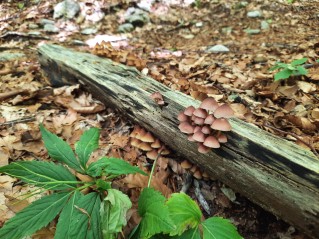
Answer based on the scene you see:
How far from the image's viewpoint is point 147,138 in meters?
2.53

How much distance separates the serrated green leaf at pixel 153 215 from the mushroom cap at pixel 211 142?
0.53 metres

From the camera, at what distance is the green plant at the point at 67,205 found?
1.41 m

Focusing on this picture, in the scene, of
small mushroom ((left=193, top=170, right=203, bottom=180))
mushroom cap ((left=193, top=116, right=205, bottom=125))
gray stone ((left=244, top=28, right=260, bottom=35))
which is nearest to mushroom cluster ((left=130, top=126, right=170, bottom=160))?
small mushroom ((left=193, top=170, right=203, bottom=180))

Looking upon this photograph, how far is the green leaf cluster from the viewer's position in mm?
1492

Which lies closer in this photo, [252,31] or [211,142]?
[211,142]

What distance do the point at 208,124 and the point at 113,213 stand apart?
94 centimetres

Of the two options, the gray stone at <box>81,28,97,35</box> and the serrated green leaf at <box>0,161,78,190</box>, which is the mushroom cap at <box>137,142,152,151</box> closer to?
the serrated green leaf at <box>0,161,78,190</box>

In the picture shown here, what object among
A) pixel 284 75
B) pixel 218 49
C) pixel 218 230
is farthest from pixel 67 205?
pixel 218 49

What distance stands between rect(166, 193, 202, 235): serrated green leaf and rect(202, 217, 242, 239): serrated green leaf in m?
0.07

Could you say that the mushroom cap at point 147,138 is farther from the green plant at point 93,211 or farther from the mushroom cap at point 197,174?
the green plant at point 93,211

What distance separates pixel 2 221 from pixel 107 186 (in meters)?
0.90

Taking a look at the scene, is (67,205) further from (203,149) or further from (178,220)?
(203,149)

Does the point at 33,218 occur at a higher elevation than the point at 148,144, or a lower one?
higher

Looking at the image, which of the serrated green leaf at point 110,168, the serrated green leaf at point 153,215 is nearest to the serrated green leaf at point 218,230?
the serrated green leaf at point 153,215
